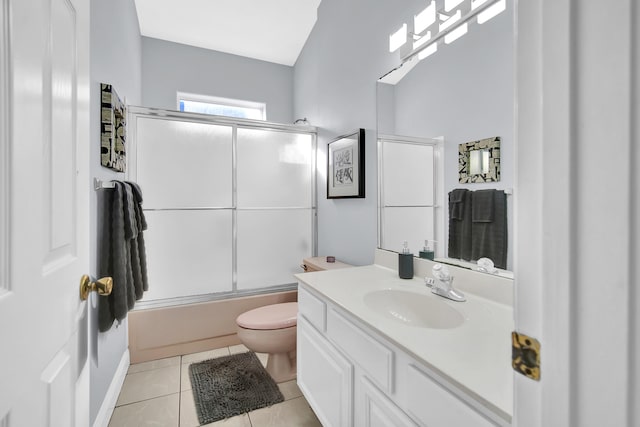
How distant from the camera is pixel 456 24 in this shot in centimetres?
126

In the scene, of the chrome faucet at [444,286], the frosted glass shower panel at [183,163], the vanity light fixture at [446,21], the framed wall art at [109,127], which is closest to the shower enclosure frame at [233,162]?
the frosted glass shower panel at [183,163]

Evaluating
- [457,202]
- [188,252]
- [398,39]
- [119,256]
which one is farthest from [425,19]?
[188,252]

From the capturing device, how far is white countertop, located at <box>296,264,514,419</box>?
614 mm

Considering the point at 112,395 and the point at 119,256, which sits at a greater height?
the point at 119,256

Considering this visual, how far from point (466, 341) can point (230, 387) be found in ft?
5.36

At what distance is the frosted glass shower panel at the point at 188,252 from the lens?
89.4 inches

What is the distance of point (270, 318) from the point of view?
1.96 metres

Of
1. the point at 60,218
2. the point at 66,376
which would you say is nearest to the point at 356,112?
the point at 60,218

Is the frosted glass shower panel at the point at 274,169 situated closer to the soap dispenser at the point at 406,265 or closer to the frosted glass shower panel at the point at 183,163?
the frosted glass shower panel at the point at 183,163

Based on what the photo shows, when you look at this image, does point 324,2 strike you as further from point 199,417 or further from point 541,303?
point 199,417

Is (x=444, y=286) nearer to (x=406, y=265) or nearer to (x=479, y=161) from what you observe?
(x=406, y=265)

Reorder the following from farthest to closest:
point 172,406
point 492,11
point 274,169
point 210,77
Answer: point 210,77 → point 274,169 → point 172,406 → point 492,11

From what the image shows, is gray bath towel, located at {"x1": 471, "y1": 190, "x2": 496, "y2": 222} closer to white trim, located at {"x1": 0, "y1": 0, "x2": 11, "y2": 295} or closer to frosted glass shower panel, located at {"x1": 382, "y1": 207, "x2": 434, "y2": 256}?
frosted glass shower panel, located at {"x1": 382, "y1": 207, "x2": 434, "y2": 256}

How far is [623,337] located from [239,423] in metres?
1.80
